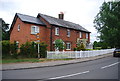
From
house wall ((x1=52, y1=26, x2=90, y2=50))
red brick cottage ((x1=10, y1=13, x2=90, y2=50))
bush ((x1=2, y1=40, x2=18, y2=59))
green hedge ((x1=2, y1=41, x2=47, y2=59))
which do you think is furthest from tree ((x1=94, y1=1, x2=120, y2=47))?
bush ((x1=2, y1=40, x2=18, y2=59))

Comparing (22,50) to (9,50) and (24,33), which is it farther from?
(24,33)

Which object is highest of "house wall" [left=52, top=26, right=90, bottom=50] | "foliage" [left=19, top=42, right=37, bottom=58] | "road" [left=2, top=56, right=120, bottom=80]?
"house wall" [left=52, top=26, right=90, bottom=50]

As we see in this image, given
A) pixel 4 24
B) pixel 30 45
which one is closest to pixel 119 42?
pixel 30 45

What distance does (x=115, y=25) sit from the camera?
36.5 m

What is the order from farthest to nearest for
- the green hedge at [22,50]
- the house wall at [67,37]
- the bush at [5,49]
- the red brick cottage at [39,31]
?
the house wall at [67,37] → the red brick cottage at [39,31] → the green hedge at [22,50] → the bush at [5,49]

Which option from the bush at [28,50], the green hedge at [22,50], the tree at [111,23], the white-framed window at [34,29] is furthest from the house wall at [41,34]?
the tree at [111,23]

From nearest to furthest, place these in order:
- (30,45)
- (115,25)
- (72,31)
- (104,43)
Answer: (30,45)
(72,31)
(115,25)
(104,43)

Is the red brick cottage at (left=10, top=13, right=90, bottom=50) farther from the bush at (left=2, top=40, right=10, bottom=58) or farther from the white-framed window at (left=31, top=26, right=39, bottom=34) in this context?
the bush at (left=2, top=40, right=10, bottom=58)

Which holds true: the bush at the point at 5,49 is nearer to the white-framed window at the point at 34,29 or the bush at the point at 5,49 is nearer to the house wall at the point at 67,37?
the white-framed window at the point at 34,29

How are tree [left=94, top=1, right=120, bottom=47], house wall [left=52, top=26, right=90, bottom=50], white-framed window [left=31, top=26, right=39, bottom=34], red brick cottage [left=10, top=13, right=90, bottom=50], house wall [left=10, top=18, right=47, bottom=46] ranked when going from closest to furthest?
house wall [left=10, top=18, right=47, bottom=46], red brick cottage [left=10, top=13, right=90, bottom=50], white-framed window [left=31, top=26, right=39, bottom=34], house wall [left=52, top=26, right=90, bottom=50], tree [left=94, top=1, right=120, bottom=47]

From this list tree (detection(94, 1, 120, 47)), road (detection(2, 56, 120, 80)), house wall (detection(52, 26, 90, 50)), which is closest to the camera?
road (detection(2, 56, 120, 80))

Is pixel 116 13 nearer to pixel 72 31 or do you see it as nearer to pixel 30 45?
pixel 72 31

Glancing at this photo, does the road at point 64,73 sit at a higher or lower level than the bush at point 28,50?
lower

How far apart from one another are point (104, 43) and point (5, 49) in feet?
98.7
